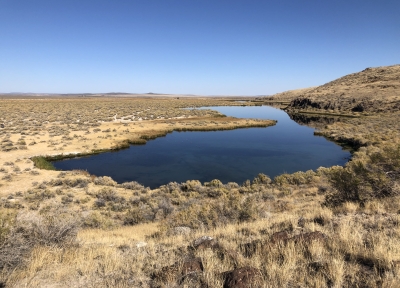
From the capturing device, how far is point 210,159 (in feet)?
73.6

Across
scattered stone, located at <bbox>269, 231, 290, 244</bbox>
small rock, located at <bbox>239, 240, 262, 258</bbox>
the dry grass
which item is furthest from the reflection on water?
small rock, located at <bbox>239, 240, 262, 258</bbox>

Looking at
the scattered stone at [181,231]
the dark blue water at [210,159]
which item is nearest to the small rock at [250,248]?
the scattered stone at [181,231]

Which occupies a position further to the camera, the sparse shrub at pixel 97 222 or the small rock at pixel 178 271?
the sparse shrub at pixel 97 222

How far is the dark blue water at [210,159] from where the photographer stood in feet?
59.4

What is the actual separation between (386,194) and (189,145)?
Answer: 70.0 ft

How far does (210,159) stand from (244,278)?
62.6 ft

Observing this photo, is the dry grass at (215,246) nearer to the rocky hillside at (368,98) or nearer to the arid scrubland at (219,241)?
the arid scrubland at (219,241)

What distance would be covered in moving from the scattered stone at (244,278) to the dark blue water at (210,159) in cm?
1287

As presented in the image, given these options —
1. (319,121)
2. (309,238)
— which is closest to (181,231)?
(309,238)

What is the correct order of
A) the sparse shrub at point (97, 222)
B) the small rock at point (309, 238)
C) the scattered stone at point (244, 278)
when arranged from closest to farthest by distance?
the scattered stone at point (244, 278) → the small rock at point (309, 238) → the sparse shrub at point (97, 222)

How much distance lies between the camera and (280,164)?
21.1 meters

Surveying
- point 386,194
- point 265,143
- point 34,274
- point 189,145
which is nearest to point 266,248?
point 34,274

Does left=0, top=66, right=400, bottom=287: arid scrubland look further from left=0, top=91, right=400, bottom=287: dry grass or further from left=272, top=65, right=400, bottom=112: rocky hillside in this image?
left=272, top=65, right=400, bottom=112: rocky hillside

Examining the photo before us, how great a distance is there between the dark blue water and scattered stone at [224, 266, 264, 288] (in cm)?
1287
